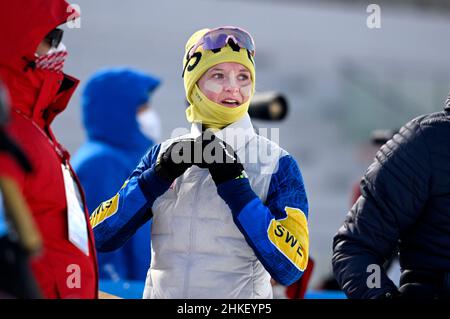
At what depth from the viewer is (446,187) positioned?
10.2 ft

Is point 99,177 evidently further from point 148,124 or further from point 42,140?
point 42,140

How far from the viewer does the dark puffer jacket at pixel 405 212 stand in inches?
122

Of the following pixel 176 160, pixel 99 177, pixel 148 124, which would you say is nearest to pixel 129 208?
pixel 176 160

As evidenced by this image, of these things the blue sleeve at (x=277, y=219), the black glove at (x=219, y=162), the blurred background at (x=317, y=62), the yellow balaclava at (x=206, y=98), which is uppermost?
the yellow balaclava at (x=206, y=98)

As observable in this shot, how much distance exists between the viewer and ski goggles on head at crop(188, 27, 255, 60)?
133 inches

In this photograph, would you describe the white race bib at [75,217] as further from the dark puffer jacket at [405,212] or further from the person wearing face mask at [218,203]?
the dark puffer jacket at [405,212]

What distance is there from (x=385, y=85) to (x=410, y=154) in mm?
12161

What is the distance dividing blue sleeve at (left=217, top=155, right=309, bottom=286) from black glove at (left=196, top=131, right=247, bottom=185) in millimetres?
23

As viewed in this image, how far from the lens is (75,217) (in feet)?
9.25

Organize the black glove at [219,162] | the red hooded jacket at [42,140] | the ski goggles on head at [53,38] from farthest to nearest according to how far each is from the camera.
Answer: the black glove at [219,162]
the ski goggles on head at [53,38]
the red hooded jacket at [42,140]

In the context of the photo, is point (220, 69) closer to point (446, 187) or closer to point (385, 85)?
point (446, 187)

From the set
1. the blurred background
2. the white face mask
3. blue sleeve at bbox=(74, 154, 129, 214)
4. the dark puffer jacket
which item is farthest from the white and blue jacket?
the blurred background

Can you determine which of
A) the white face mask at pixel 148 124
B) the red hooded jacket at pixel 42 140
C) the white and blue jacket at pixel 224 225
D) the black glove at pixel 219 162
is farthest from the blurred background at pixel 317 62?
the red hooded jacket at pixel 42 140

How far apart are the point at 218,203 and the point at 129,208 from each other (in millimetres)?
292
